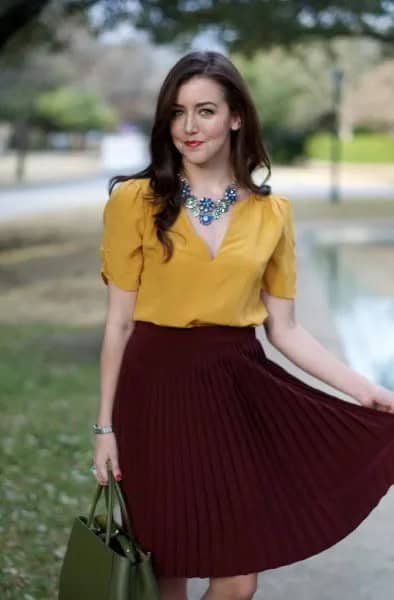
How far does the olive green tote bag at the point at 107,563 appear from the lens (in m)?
Answer: 2.36

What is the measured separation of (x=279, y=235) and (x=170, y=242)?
0.88ft

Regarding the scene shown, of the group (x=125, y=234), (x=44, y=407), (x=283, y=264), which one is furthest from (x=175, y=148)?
(x=44, y=407)

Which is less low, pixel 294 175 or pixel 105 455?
pixel 294 175

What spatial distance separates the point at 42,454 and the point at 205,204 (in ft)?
11.1

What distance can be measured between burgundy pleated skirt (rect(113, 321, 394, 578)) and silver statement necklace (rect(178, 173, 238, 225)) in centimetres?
24

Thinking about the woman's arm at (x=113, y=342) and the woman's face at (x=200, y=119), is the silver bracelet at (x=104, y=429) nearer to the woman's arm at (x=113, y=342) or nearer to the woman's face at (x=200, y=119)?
the woman's arm at (x=113, y=342)

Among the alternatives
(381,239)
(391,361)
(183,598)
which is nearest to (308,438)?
(183,598)

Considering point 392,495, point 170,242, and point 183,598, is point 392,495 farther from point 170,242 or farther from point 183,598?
point 170,242

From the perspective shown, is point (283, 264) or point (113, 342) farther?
point (283, 264)

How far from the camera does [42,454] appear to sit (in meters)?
5.64

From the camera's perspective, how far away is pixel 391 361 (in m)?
8.45

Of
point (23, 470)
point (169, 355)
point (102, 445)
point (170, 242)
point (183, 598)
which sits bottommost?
point (23, 470)

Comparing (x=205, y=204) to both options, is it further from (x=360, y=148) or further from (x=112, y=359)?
(x=360, y=148)

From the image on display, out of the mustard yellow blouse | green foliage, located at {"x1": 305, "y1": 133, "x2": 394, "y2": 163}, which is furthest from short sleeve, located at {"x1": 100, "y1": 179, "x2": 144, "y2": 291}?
green foliage, located at {"x1": 305, "y1": 133, "x2": 394, "y2": 163}
